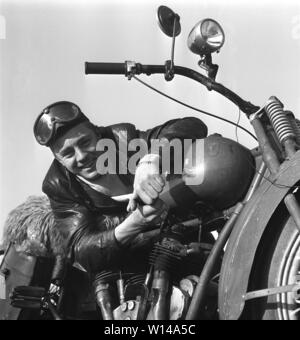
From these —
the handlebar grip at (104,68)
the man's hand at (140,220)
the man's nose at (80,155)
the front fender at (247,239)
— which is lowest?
the front fender at (247,239)

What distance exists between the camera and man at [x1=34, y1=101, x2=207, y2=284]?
322 centimetres

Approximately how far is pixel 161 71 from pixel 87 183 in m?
0.78

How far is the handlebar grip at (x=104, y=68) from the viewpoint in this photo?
299 cm

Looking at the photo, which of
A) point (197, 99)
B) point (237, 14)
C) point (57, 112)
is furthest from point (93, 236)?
point (237, 14)

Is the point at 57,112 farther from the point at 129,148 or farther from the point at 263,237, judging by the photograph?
the point at 263,237

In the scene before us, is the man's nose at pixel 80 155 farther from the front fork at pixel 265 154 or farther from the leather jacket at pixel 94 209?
the front fork at pixel 265 154

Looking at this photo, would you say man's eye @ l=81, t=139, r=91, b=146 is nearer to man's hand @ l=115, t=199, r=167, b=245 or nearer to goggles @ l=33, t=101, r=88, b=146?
goggles @ l=33, t=101, r=88, b=146

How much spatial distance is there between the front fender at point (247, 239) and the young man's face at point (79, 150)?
3.64 ft

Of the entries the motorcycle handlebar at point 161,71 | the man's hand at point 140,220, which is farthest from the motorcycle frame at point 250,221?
the man's hand at point 140,220

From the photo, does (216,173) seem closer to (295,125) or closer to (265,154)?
(265,154)

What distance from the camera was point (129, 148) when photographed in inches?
138

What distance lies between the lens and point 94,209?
→ 350 cm

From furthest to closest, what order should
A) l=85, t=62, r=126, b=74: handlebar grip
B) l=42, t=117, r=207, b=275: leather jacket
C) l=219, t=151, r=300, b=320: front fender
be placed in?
l=42, t=117, r=207, b=275: leather jacket
l=85, t=62, r=126, b=74: handlebar grip
l=219, t=151, r=300, b=320: front fender

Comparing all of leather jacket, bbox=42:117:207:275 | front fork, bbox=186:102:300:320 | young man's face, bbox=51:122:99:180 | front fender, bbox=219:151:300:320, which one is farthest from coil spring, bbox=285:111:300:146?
young man's face, bbox=51:122:99:180
